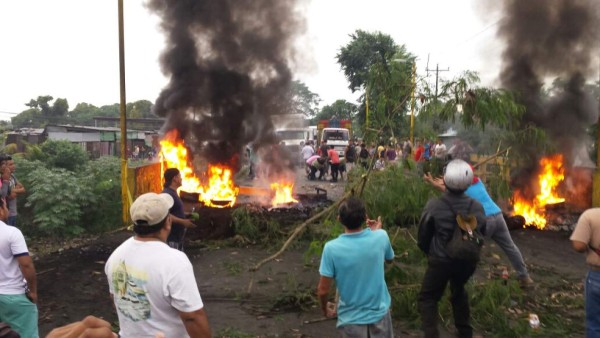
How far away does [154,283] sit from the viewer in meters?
2.53

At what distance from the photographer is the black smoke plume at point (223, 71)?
1340 cm

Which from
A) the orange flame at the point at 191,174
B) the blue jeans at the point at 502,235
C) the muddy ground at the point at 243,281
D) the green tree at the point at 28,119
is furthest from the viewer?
the green tree at the point at 28,119

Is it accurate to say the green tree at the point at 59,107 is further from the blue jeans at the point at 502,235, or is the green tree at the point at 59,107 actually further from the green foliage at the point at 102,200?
the blue jeans at the point at 502,235

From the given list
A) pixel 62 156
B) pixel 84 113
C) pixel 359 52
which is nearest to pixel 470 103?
pixel 62 156

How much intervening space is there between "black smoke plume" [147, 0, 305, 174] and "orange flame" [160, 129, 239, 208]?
343mm

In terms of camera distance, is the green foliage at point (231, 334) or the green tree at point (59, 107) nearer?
the green foliage at point (231, 334)

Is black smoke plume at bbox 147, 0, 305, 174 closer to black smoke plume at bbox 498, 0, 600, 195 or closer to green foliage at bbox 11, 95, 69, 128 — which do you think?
black smoke plume at bbox 498, 0, 600, 195

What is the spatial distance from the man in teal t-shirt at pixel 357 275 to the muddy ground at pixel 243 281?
190 centimetres

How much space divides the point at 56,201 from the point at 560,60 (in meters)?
13.2

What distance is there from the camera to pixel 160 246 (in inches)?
103

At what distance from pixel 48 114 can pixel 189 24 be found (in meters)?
52.0

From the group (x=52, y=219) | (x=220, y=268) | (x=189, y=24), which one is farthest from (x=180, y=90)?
(x=220, y=268)

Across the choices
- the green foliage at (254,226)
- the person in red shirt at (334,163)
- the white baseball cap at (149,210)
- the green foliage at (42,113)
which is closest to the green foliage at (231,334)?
the white baseball cap at (149,210)

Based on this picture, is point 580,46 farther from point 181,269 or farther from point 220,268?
point 181,269
